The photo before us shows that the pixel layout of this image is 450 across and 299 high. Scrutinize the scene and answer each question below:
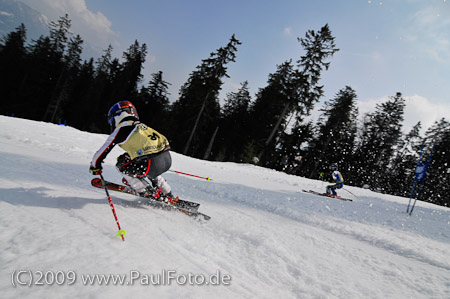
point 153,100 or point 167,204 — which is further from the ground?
point 153,100

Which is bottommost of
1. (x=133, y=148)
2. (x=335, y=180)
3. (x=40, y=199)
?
(x=40, y=199)

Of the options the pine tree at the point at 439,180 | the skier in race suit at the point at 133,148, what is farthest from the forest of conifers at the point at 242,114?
the skier in race suit at the point at 133,148

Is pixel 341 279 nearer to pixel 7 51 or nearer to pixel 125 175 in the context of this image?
pixel 125 175

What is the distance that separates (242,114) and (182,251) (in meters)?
40.1

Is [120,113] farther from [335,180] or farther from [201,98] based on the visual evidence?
[201,98]

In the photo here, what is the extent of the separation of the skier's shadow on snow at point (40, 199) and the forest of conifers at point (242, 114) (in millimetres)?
21188

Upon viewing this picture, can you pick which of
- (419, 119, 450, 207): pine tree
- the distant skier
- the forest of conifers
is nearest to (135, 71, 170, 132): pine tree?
the forest of conifers

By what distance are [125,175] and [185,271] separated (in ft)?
8.17

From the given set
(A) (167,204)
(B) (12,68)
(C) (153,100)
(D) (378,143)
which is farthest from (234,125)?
(B) (12,68)

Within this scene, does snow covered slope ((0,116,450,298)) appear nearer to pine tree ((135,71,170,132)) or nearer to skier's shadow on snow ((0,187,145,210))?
skier's shadow on snow ((0,187,145,210))

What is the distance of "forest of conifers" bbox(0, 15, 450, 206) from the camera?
96.7ft

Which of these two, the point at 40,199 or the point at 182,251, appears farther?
the point at 40,199

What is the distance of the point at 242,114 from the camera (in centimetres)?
4231

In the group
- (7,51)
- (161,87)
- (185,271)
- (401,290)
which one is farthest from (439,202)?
(7,51)
